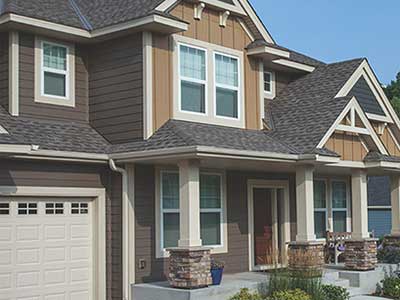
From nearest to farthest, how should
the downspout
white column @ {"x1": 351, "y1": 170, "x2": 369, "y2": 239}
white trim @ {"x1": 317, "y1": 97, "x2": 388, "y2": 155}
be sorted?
the downspout, white trim @ {"x1": 317, "y1": 97, "x2": 388, "y2": 155}, white column @ {"x1": 351, "y1": 170, "x2": 369, "y2": 239}

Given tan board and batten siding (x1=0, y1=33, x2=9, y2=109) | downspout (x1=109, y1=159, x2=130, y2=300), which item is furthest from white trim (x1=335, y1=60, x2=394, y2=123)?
tan board and batten siding (x1=0, y1=33, x2=9, y2=109)

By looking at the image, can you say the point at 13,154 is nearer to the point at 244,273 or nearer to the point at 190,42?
the point at 190,42

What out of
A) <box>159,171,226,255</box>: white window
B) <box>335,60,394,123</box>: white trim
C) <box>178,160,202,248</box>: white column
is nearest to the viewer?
<box>178,160,202,248</box>: white column

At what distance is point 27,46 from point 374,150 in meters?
9.08

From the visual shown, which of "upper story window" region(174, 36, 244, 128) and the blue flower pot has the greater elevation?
"upper story window" region(174, 36, 244, 128)

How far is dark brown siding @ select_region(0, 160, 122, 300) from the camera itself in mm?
13023

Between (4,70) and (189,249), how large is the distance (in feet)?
17.8

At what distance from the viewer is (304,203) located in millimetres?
15234

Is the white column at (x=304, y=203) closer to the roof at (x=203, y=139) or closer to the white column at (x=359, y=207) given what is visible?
the roof at (x=203, y=139)

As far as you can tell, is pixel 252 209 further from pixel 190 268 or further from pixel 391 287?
pixel 190 268

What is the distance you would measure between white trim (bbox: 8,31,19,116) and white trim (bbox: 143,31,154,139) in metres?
2.60

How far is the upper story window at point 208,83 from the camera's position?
1488cm

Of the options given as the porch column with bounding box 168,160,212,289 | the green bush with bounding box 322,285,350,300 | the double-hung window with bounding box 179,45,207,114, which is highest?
the double-hung window with bounding box 179,45,207,114

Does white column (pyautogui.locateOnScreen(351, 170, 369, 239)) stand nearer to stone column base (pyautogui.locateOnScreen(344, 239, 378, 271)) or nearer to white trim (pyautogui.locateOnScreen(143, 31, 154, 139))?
stone column base (pyautogui.locateOnScreen(344, 239, 378, 271))
